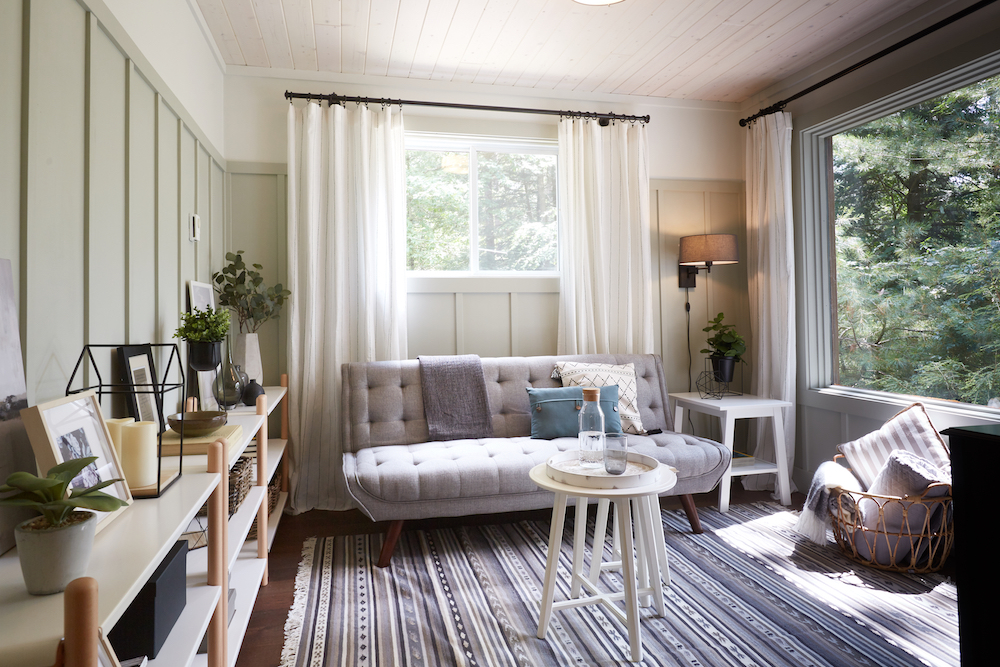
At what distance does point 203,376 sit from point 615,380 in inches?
83.8

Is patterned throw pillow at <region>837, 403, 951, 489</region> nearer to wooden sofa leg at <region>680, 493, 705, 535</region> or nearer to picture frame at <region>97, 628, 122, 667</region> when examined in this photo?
wooden sofa leg at <region>680, 493, 705, 535</region>

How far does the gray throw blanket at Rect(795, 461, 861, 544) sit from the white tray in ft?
3.95

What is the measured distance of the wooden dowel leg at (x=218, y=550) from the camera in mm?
1397

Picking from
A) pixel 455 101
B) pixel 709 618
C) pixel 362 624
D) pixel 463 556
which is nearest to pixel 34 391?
pixel 362 624

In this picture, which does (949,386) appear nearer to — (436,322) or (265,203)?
(436,322)

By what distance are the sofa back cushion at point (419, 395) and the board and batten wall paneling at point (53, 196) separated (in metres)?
1.68

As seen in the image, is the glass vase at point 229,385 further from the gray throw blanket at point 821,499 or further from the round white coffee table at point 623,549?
the gray throw blanket at point 821,499

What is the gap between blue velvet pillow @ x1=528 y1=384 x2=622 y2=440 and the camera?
10.1 feet

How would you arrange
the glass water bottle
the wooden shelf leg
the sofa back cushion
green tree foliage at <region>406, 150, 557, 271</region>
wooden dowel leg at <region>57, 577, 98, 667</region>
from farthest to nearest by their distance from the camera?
green tree foliage at <region>406, 150, 557, 271</region> → the wooden shelf leg → the sofa back cushion → the glass water bottle → wooden dowel leg at <region>57, 577, 98, 667</region>

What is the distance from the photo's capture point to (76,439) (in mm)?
1094

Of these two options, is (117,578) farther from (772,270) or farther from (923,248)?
(772,270)

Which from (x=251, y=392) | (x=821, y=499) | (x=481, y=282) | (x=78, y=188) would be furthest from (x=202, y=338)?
(x=821, y=499)

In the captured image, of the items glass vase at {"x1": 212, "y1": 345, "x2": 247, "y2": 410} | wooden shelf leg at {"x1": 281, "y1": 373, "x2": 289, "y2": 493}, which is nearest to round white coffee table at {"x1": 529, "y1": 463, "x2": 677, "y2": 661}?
glass vase at {"x1": 212, "y1": 345, "x2": 247, "y2": 410}

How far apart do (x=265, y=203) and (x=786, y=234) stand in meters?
3.19
